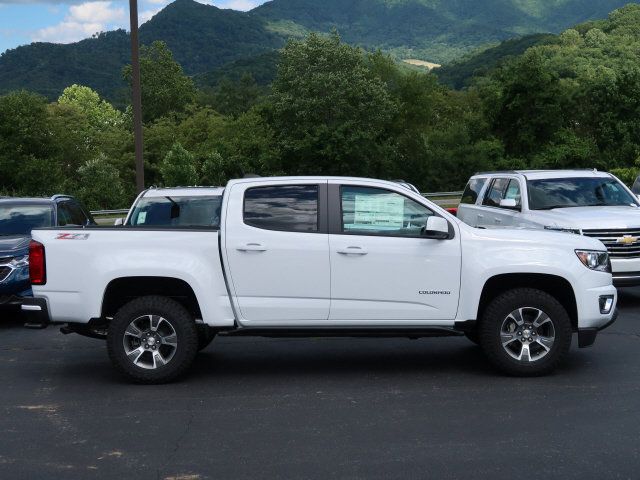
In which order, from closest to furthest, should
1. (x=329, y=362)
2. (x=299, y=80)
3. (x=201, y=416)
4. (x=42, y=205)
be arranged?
(x=201, y=416), (x=329, y=362), (x=42, y=205), (x=299, y=80)

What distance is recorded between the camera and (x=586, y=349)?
930 centimetres

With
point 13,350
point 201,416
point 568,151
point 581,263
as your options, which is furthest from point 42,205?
point 568,151

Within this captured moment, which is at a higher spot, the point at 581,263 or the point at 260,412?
the point at 581,263

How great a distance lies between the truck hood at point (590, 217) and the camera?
11.8m

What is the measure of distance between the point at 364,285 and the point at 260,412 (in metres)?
1.59

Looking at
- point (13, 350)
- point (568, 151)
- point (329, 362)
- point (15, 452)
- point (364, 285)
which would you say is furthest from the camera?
point (568, 151)

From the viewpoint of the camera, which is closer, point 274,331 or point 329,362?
point 274,331

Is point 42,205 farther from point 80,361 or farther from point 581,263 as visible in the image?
point 581,263

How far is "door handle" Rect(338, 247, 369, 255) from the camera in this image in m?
7.71

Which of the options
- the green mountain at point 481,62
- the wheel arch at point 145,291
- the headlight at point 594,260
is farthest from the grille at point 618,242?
the green mountain at point 481,62

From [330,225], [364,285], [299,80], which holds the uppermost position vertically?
[299,80]

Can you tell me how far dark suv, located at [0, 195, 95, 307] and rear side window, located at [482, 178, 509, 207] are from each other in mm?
6886

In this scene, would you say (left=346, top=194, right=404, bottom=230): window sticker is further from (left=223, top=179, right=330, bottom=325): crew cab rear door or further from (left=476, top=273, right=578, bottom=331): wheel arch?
(left=476, top=273, right=578, bottom=331): wheel arch

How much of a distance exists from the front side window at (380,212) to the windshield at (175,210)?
3.83 meters
